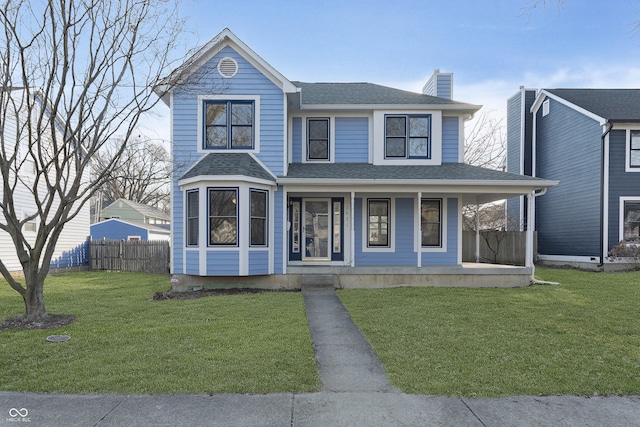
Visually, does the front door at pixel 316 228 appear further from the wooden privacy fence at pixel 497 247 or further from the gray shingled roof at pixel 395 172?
the wooden privacy fence at pixel 497 247

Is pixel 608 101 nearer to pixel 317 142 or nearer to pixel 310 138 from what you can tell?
pixel 317 142

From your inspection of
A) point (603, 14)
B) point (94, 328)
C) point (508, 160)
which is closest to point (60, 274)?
point (94, 328)

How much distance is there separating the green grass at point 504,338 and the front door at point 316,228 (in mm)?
2377

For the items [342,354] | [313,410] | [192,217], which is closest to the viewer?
[313,410]

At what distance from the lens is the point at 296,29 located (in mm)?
10039

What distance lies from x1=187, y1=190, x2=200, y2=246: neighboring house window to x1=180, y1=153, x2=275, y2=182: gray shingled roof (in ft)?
1.74

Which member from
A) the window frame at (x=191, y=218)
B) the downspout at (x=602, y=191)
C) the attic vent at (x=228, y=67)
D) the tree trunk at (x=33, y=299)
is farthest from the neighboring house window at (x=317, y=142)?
the downspout at (x=602, y=191)

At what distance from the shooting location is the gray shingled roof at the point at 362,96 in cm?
1173

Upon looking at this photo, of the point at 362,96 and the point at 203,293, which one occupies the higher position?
the point at 362,96

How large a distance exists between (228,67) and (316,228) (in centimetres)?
533

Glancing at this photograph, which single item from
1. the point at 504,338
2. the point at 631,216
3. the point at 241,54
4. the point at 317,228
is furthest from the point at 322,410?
the point at 631,216

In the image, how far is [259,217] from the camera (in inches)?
398

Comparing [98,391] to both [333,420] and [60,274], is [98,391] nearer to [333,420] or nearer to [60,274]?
[333,420]

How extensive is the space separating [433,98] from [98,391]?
12.0m
